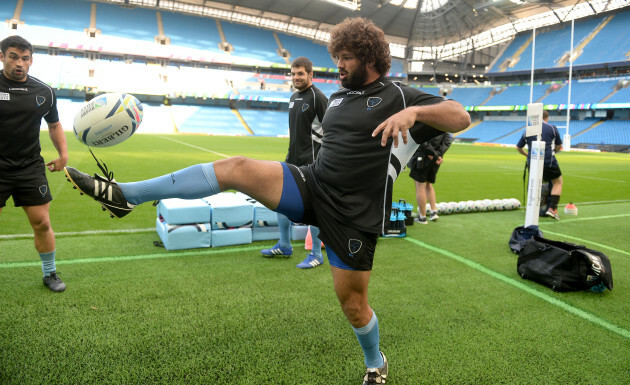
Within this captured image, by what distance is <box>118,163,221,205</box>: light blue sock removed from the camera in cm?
208

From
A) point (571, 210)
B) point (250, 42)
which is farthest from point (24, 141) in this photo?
point (250, 42)

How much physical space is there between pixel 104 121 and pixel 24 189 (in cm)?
142

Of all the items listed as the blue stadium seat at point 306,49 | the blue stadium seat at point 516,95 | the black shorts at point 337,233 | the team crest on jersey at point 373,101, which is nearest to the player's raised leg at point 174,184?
the black shorts at point 337,233

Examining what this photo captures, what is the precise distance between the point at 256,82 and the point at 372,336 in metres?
56.2

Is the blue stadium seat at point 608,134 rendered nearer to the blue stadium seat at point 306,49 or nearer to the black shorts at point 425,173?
the blue stadium seat at point 306,49

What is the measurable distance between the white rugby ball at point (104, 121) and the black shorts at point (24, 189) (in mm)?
1162

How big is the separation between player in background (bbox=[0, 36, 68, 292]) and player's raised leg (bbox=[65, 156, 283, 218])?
192 cm

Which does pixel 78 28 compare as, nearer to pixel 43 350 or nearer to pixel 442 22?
pixel 442 22

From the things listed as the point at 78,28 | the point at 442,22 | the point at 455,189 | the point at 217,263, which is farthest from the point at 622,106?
the point at 78,28

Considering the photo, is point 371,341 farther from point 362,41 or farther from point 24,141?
point 24,141

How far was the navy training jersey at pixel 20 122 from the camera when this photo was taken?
341 cm

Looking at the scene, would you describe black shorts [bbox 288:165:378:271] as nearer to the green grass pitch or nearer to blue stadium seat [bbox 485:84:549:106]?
the green grass pitch

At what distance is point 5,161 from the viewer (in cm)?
342

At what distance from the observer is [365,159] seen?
2.23m
